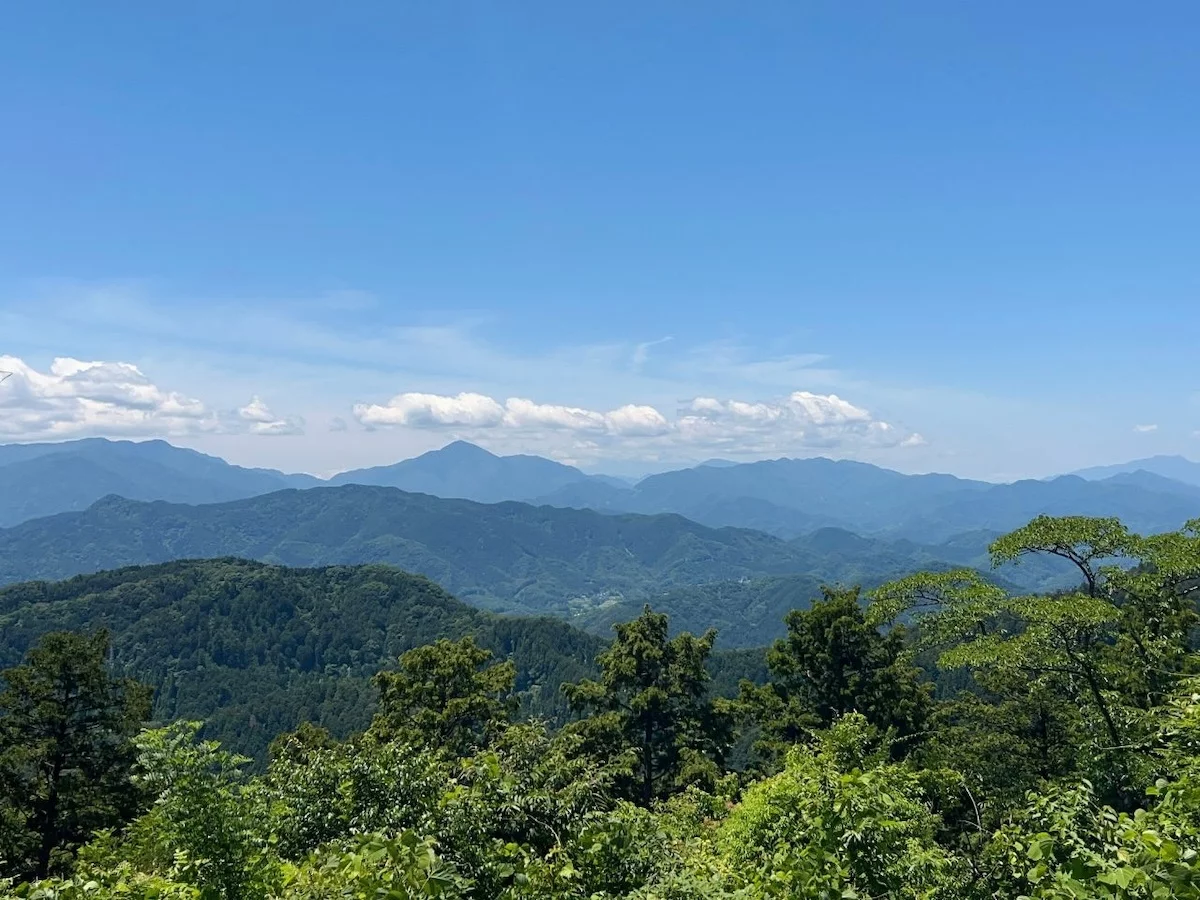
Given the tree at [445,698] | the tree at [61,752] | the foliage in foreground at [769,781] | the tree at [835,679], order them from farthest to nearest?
the tree at [835,679]
the tree at [445,698]
the tree at [61,752]
the foliage in foreground at [769,781]

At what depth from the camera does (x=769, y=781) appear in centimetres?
1304

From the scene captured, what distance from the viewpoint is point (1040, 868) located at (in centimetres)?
422

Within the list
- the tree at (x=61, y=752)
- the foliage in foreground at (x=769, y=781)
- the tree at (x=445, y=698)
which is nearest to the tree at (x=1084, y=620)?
the foliage in foreground at (x=769, y=781)

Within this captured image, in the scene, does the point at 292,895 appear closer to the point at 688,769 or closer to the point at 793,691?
the point at 688,769

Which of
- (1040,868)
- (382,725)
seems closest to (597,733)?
(382,725)

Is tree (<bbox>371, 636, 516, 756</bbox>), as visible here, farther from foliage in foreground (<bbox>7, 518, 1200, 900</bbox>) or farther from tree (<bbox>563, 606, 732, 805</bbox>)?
tree (<bbox>563, 606, 732, 805</bbox>)

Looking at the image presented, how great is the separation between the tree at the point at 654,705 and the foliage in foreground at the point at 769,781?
0.11 meters

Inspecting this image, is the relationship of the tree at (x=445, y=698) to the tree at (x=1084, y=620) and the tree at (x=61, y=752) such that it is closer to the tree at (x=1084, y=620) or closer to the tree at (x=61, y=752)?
the tree at (x=61, y=752)

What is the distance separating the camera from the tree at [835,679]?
25281 mm

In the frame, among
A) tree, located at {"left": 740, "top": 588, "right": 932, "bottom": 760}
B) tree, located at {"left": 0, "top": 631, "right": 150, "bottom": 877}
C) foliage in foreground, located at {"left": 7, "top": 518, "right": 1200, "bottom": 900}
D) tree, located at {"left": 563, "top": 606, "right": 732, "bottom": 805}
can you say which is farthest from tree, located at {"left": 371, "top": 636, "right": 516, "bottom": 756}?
tree, located at {"left": 740, "top": 588, "right": 932, "bottom": 760}

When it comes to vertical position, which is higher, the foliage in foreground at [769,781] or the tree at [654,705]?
the foliage in foreground at [769,781]

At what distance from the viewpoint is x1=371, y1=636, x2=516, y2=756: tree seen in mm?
24125

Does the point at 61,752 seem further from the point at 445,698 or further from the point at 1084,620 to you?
the point at 1084,620

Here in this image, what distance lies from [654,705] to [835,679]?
23.8ft
